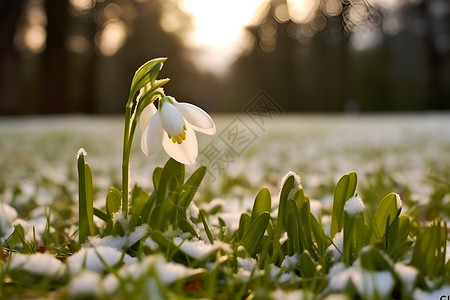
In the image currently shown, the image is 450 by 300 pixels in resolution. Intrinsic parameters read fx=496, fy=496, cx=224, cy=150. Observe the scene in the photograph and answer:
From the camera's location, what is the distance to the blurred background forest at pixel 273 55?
23562 mm

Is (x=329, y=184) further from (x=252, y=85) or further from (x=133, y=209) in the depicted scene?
(x=252, y=85)

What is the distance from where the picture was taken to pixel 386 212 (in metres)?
1.42

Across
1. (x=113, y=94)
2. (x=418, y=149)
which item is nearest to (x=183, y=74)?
(x=113, y=94)

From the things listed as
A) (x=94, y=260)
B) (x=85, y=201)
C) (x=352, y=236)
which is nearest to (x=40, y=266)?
(x=94, y=260)

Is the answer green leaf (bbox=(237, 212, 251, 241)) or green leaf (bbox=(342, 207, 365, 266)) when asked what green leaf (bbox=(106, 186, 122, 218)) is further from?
green leaf (bbox=(342, 207, 365, 266))

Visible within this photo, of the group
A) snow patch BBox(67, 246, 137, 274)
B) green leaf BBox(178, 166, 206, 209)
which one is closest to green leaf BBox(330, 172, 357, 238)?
green leaf BBox(178, 166, 206, 209)

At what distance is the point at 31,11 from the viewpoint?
67.5ft

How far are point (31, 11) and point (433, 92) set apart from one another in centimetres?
2108

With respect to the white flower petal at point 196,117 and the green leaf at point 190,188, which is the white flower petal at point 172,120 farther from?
the green leaf at point 190,188

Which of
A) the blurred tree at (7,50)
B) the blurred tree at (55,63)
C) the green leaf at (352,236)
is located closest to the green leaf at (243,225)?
the green leaf at (352,236)

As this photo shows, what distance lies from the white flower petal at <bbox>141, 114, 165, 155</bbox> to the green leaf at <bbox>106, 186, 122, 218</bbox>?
0.31 m

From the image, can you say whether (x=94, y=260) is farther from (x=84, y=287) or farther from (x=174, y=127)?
(x=174, y=127)

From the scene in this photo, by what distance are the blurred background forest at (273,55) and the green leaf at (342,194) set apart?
792 inches

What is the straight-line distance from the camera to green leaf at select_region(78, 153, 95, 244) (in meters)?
1.35
